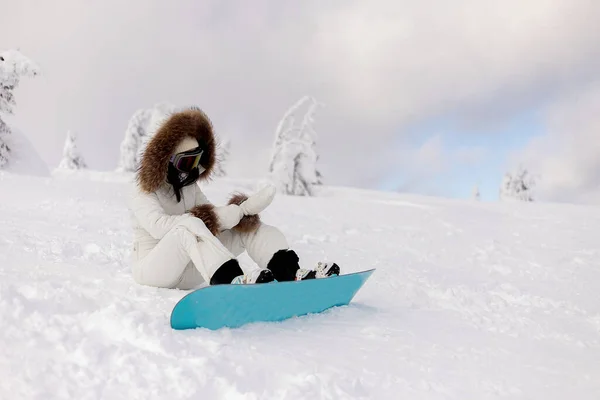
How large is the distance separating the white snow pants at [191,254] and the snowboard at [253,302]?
0.32 metres

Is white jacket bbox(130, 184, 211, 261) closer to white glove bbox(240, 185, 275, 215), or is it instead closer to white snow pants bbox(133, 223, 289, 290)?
white snow pants bbox(133, 223, 289, 290)

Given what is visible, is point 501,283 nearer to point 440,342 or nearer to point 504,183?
point 440,342

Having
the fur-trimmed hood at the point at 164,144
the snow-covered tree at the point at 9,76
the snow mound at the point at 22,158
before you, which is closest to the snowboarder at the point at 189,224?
the fur-trimmed hood at the point at 164,144

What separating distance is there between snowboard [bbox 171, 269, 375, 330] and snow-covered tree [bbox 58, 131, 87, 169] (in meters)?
45.8

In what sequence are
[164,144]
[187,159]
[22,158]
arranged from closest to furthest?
[164,144], [187,159], [22,158]

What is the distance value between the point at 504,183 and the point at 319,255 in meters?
36.2

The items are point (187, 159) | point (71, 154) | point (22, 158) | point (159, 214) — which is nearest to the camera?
point (159, 214)

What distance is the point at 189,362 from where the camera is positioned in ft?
9.28

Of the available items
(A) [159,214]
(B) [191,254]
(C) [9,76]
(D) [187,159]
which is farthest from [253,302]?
(C) [9,76]

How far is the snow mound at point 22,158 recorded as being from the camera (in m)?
19.1

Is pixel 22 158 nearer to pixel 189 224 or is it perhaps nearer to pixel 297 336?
pixel 189 224

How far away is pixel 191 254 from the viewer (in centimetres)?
375

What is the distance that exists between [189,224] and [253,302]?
75 centimetres

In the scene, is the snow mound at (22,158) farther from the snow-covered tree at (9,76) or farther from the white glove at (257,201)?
the white glove at (257,201)
